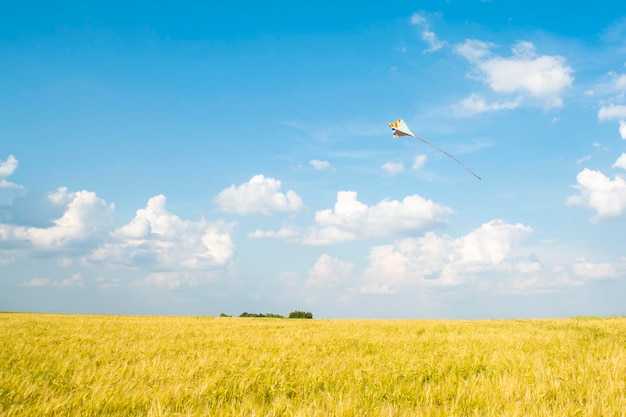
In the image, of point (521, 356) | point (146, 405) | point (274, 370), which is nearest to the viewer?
point (146, 405)

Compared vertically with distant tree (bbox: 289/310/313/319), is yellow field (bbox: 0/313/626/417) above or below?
above

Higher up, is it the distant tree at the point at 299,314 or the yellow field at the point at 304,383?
the yellow field at the point at 304,383

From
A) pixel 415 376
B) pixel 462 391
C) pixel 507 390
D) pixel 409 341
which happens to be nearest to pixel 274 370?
pixel 415 376

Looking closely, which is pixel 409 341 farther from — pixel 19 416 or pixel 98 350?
pixel 19 416

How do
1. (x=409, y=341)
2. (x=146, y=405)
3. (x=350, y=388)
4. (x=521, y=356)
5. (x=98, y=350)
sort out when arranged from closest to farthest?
(x=146, y=405) < (x=350, y=388) < (x=521, y=356) < (x=98, y=350) < (x=409, y=341)

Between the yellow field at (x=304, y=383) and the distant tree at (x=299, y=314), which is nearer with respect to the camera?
the yellow field at (x=304, y=383)

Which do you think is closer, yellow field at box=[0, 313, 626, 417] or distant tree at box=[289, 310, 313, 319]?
yellow field at box=[0, 313, 626, 417]

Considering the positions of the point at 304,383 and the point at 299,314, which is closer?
the point at 304,383

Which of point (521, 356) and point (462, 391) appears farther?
point (521, 356)

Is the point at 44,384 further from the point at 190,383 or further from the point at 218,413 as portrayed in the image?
the point at 218,413

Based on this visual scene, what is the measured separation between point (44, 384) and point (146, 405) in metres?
1.81

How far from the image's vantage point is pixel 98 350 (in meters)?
8.65

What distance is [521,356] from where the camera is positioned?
7.98m

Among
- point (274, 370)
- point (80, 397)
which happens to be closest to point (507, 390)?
point (274, 370)
